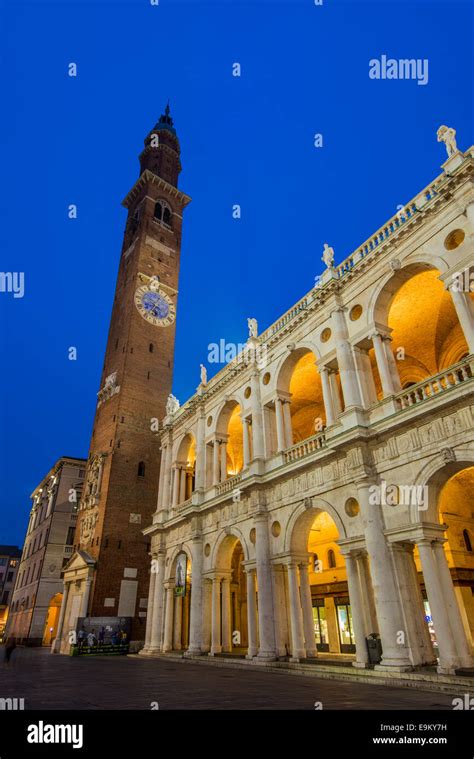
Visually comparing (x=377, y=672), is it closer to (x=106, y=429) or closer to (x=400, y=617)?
(x=400, y=617)

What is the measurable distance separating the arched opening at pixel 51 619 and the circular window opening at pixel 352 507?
3886 centimetres

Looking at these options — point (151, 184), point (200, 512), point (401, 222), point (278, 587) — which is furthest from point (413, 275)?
point (151, 184)

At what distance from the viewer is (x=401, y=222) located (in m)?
16.4

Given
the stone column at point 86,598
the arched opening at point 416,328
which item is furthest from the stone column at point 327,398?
the stone column at point 86,598

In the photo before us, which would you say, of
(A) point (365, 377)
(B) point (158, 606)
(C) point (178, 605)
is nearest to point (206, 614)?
(C) point (178, 605)

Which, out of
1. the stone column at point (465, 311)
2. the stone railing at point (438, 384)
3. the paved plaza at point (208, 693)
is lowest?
the paved plaza at point (208, 693)

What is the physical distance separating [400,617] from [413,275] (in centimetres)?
1104

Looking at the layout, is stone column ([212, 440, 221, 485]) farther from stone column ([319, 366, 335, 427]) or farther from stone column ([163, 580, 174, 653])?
stone column ([319, 366, 335, 427])

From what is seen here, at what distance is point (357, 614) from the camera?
1434 centimetres

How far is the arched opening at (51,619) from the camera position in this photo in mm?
43656

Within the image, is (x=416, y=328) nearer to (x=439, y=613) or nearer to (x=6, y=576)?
(x=439, y=613)

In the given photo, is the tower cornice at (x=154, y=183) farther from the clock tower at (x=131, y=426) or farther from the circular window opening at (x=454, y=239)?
the circular window opening at (x=454, y=239)

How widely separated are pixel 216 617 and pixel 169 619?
16.6ft

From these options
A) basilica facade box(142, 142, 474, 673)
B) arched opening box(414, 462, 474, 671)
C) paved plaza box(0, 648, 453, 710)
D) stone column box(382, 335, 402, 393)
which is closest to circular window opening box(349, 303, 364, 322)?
basilica facade box(142, 142, 474, 673)
